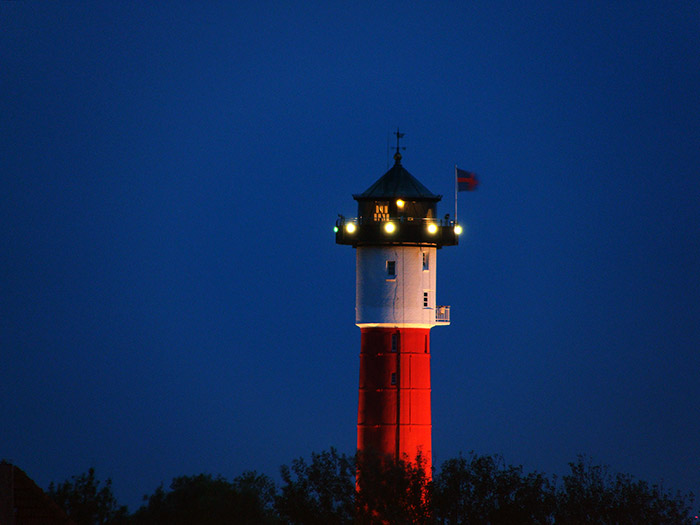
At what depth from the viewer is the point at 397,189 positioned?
68062 mm

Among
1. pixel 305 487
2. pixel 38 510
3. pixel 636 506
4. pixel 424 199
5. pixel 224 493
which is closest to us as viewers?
pixel 38 510

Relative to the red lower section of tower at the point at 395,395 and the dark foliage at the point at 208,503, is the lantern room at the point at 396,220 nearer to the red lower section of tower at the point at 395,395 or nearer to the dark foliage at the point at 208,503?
the red lower section of tower at the point at 395,395

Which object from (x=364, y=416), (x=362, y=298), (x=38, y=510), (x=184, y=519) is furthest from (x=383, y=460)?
(x=38, y=510)

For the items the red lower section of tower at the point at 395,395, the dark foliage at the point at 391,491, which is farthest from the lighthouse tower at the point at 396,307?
the dark foliage at the point at 391,491

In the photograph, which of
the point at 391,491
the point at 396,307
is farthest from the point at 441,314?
the point at 391,491

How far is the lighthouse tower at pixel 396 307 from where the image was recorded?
6588 cm

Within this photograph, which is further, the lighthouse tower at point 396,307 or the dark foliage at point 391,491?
the lighthouse tower at point 396,307

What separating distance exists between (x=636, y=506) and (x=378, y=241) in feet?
49.0

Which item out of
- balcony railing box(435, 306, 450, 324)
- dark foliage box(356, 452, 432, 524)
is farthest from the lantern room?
dark foliage box(356, 452, 432, 524)

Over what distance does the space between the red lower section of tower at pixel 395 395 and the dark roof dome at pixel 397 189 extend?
533 cm

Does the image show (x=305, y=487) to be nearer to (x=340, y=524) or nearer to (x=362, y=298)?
(x=340, y=524)

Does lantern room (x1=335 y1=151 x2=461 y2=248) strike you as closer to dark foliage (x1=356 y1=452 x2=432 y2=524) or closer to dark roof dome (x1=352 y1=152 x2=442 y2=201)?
dark roof dome (x1=352 y1=152 x2=442 y2=201)

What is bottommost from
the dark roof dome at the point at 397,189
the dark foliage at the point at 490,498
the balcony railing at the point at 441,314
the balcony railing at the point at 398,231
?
the dark foliage at the point at 490,498

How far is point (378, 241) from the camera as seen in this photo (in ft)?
220
